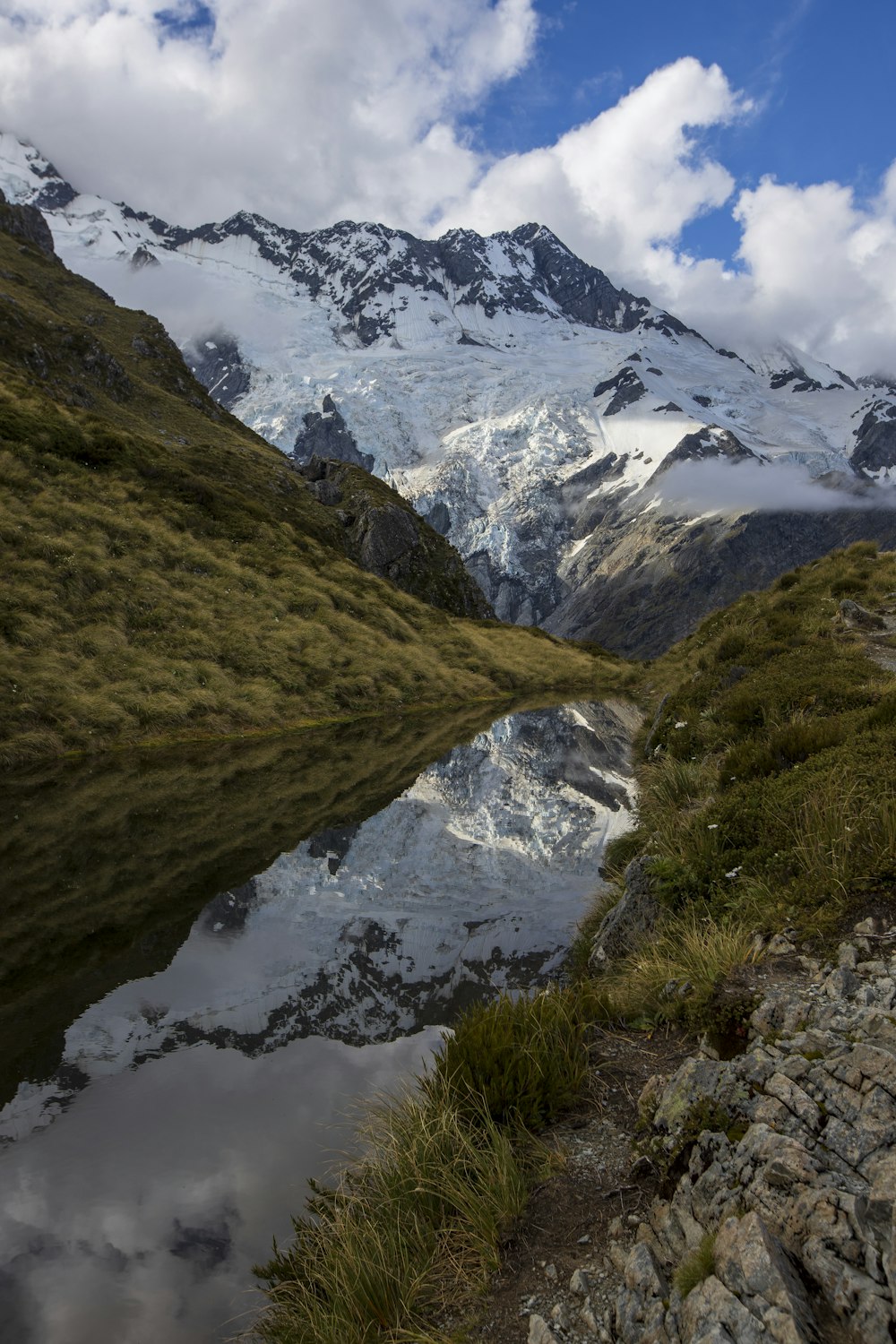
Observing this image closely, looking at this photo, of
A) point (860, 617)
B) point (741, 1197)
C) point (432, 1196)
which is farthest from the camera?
point (860, 617)

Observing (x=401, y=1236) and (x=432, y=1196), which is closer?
(x=401, y=1236)

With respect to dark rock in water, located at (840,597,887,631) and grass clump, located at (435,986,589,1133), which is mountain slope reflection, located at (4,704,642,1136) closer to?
grass clump, located at (435,986,589,1133)

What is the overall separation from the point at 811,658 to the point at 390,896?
9.71 metres

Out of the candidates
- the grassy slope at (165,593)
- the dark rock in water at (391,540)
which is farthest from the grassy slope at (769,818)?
the dark rock in water at (391,540)

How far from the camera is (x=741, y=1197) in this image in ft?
11.4

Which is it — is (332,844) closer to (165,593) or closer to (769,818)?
(769,818)

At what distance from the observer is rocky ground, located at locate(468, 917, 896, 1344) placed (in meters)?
2.85

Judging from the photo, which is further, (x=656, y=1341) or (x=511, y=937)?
(x=511, y=937)

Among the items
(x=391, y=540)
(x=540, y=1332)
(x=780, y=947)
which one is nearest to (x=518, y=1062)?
(x=540, y=1332)

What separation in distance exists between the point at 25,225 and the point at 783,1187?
10866 centimetres

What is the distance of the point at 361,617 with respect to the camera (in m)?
41.9

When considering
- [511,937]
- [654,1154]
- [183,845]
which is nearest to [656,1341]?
[654,1154]

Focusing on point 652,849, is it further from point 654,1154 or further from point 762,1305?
point 762,1305

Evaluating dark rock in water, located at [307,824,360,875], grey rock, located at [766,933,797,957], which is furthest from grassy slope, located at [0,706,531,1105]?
grey rock, located at [766,933,797,957]
